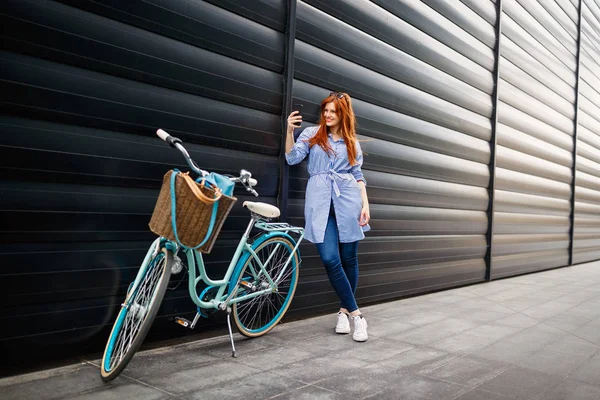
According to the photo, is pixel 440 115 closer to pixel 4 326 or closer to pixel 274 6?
pixel 274 6

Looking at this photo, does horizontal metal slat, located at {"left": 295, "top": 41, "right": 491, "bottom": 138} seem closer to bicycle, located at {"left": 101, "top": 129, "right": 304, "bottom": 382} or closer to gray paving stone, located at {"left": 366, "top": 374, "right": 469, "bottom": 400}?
bicycle, located at {"left": 101, "top": 129, "right": 304, "bottom": 382}

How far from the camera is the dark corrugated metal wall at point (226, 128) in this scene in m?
2.71

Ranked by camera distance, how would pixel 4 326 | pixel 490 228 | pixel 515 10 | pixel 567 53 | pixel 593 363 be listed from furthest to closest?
pixel 567 53
pixel 515 10
pixel 490 228
pixel 593 363
pixel 4 326

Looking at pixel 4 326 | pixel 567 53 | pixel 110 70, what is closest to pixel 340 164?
pixel 110 70

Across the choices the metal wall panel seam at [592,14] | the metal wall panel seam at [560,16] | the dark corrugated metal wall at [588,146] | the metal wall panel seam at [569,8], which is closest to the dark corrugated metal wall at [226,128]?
the metal wall panel seam at [560,16]

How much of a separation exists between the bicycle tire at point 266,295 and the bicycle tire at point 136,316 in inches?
27.9

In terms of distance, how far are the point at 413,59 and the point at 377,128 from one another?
1.10m

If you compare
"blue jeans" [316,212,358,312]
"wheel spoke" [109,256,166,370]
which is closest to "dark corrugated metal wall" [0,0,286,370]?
"wheel spoke" [109,256,166,370]

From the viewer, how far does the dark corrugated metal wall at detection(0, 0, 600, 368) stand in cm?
271

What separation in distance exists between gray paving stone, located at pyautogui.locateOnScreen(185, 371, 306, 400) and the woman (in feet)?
3.94

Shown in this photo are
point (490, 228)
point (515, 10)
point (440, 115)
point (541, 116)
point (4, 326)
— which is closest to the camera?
point (4, 326)

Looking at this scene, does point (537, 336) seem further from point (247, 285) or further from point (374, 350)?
point (247, 285)

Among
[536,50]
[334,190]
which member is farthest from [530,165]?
[334,190]

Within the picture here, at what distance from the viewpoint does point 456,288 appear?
668cm
